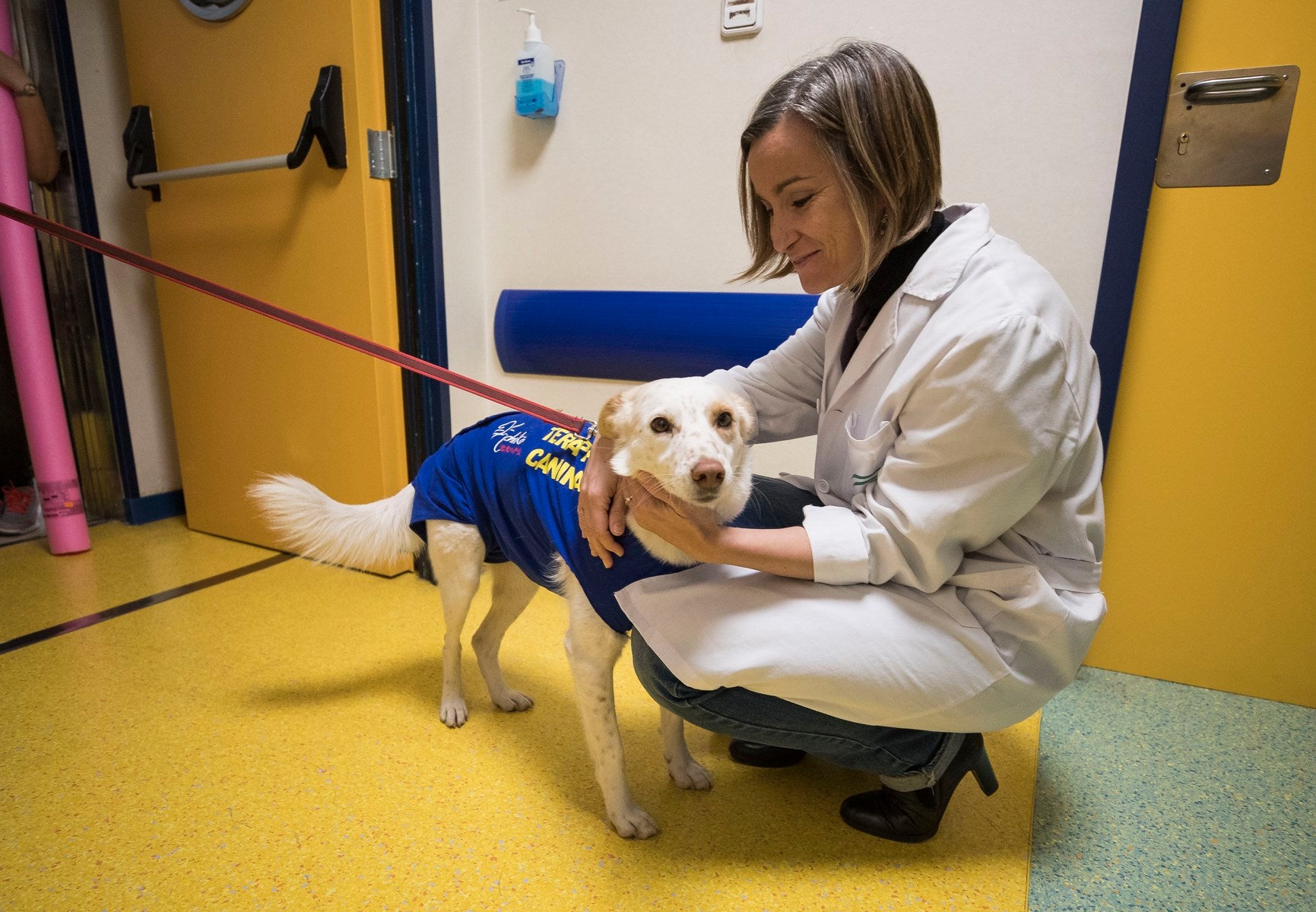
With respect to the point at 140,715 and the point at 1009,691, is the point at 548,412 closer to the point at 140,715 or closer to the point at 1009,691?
the point at 1009,691

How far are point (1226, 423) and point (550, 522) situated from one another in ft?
4.74

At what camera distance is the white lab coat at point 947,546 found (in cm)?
82

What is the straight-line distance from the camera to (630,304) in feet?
5.90

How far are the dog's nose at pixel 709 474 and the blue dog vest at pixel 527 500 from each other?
212 mm

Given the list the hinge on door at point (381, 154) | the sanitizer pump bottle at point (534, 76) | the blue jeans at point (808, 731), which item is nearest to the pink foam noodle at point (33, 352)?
the hinge on door at point (381, 154)

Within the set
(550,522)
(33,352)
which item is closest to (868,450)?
A: (550,522)

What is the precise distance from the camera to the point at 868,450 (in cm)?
96

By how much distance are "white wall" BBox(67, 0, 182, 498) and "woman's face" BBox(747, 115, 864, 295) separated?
2.40m

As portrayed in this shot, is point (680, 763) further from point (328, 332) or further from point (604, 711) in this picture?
point (328, 332)

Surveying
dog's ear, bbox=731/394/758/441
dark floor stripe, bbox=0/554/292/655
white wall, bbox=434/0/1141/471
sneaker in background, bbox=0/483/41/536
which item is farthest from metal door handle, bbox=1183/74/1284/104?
sneaker in background, bbox=0/483/41/536

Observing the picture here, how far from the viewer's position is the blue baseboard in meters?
2.40

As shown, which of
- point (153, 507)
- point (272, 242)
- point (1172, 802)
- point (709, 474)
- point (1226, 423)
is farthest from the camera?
point (153, 507)

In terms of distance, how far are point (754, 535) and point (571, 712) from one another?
0.74 m

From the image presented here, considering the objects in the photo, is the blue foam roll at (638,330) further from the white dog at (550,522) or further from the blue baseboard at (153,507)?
the blue baseboard at (153,507)
